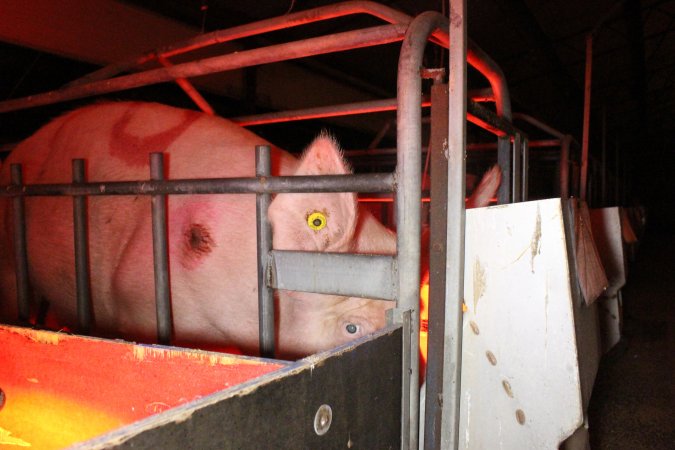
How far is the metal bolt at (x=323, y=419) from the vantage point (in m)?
0.86

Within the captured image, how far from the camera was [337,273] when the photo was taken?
4.32ft

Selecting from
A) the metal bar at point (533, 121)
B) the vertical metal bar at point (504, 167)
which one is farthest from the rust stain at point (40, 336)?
the metal bar at point (533, 121)

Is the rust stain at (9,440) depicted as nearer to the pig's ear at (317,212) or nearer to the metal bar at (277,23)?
the pig's ear at (317,212)

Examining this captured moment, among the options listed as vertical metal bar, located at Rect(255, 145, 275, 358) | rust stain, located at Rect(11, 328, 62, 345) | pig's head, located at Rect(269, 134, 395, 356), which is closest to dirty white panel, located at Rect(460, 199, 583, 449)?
pig's head, located at Rect(269, 134, 395, 356)

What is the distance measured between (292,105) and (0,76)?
3703 mm

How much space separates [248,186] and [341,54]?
6467mm

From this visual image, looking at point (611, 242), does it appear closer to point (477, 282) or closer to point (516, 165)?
point (516, 165)

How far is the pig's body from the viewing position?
186cm

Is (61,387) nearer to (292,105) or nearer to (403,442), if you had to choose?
(403,442)

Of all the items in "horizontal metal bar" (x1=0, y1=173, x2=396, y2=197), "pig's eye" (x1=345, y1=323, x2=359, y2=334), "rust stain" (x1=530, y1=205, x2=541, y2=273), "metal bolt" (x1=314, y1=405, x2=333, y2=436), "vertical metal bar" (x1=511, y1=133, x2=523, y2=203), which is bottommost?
"pig's eye" (x1=345, y1=323, x2=359, y2=334)

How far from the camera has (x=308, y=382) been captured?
0.82 m

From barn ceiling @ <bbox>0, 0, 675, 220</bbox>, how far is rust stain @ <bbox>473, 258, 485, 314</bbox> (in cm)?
100

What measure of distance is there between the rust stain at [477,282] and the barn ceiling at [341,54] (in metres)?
1.00

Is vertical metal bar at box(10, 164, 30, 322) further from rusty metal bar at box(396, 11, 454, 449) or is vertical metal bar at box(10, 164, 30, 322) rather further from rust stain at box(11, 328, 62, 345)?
rusty metal bar at box(396, 11, 454, 449)
